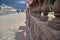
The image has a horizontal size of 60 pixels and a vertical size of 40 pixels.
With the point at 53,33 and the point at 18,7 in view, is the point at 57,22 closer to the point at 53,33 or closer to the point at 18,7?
the point at 53,33

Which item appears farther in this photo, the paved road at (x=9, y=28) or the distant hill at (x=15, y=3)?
the distant hill at (x=15, y=3)

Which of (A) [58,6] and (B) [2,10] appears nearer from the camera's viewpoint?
(A) [58,6]

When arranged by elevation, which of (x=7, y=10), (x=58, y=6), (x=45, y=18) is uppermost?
(x=58, y=6)

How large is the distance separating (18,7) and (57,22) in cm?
2969

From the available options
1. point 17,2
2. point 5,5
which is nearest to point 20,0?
point 17,2

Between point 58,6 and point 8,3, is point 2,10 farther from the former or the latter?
point 58,6

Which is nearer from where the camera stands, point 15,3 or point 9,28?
point 9,28

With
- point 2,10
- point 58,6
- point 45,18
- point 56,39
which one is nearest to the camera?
point 56,39

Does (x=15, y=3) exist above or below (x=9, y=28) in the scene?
above

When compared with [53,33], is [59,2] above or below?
above

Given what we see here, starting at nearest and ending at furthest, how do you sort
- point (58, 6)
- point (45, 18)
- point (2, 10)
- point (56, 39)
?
1. point (56, 39)
2. point (58, 6)
3. point (45, 18)
4. point (2, 10)

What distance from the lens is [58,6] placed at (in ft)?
3.45

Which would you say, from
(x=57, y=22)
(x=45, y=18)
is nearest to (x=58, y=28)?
(x=57, y=22)

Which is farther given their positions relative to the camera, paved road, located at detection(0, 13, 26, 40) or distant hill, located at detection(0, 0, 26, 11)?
distant hill, located at detection(0, 0, 26, 11)
